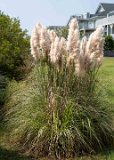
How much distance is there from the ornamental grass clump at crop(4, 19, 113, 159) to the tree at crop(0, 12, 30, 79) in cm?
434

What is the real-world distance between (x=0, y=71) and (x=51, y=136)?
4853 millimetres

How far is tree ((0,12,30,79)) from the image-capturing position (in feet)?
36.0

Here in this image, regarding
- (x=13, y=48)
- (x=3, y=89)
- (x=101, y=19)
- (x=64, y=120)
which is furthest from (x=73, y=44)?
(x=101, y=19)

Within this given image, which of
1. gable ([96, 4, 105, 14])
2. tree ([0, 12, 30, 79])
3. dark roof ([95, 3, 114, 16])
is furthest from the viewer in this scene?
gable ([96, 4, 105, 14])

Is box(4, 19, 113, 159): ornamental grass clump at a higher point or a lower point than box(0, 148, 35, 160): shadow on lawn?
higher

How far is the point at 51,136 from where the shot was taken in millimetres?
6133

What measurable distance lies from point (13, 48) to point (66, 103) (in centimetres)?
528

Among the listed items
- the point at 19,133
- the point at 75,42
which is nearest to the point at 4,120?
the point at 19,133

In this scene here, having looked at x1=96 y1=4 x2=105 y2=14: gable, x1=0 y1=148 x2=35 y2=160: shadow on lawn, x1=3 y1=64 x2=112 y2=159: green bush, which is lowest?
x1=0 y1=148 x2=35 y2=160: shadow on lawn

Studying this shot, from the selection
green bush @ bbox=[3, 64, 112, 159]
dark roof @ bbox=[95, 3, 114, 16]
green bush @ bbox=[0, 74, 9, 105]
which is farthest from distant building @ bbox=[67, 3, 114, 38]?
green bush @ bbox=[3, 64, 112, 159]

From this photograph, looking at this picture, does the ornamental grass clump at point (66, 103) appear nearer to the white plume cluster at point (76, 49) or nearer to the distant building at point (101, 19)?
the white plume cluster at point (76, 49)

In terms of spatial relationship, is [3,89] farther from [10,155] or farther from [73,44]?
[73,44]

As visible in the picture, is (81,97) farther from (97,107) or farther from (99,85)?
(99,85)

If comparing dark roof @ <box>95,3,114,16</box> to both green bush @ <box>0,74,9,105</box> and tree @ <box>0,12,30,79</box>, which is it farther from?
green bush @ <box>0,74,9,105</box>
